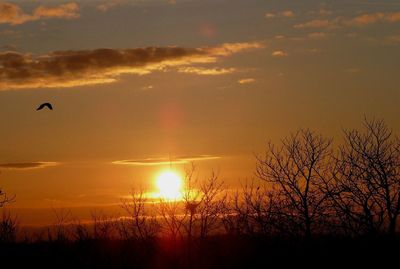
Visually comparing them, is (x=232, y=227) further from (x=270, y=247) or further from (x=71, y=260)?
(x=71, y=260)

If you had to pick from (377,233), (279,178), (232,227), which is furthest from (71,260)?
(377,233)

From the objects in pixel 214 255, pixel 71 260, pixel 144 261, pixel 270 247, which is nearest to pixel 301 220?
pixel 270 247

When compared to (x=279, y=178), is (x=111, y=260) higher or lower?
lower

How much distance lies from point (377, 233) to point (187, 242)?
1374cm

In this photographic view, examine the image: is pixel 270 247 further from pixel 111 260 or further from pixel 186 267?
pixel 111 260

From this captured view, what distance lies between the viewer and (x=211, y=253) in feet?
145

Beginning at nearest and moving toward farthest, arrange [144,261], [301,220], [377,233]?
[377,233], [301,220], [144,261]

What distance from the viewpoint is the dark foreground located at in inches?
1446

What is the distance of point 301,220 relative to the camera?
40125 mm

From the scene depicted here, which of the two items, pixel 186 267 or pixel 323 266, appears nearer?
pixel 323 266

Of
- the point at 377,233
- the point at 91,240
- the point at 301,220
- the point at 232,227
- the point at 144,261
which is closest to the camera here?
the point at 377,233

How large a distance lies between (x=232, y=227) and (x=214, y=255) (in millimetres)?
3215

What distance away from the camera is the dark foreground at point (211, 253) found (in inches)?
1446

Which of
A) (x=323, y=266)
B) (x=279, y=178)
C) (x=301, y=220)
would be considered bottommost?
(x=323, y=266)
